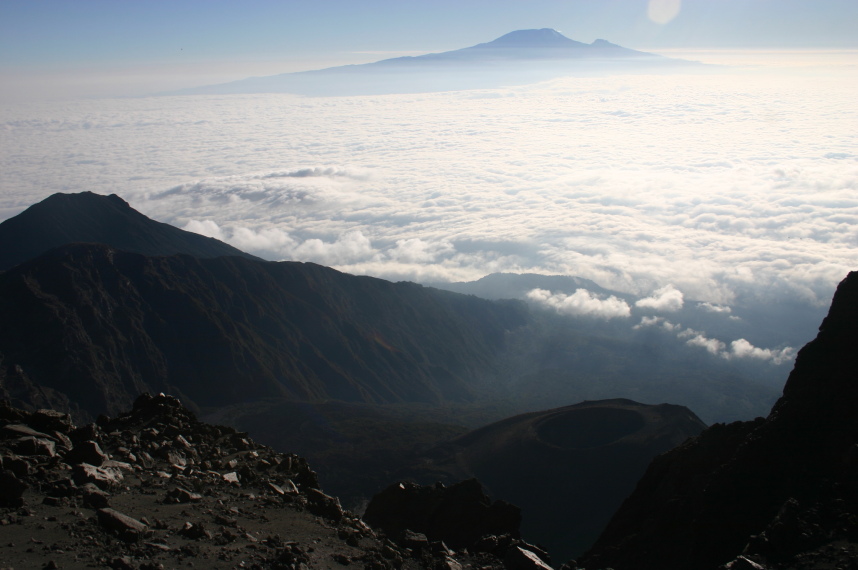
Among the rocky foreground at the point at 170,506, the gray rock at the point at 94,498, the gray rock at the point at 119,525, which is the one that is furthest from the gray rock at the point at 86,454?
the gray rock at the point at 119,525

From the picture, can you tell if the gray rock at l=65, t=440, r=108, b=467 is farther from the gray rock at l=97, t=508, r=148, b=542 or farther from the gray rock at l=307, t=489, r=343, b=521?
the gray rock at l=307, t=489, r=343, b=521

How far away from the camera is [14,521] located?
14289 mm

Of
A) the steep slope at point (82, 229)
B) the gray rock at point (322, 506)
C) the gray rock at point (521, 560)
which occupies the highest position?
the gray rock at point (322, 506)

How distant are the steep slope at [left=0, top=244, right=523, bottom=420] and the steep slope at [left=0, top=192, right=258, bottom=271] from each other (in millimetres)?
19672

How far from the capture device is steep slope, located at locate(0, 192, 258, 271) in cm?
14019

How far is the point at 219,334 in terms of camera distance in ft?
397

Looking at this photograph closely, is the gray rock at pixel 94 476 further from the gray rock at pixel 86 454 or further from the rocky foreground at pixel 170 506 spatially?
the gray rock at pixel 86 454

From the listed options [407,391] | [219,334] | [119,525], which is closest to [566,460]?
[119,525]

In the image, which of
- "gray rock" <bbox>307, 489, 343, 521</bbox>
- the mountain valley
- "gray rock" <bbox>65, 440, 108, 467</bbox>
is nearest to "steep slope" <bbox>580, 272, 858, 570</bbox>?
the mountain valley

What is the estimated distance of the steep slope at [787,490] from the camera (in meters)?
17.4

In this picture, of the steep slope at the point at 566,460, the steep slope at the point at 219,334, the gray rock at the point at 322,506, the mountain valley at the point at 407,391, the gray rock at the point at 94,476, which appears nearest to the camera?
the gray rock at the point at 94,476

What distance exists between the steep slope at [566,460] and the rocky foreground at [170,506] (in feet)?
137

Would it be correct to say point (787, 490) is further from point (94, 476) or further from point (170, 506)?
point (94, 476)

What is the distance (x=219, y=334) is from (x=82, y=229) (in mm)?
48085
